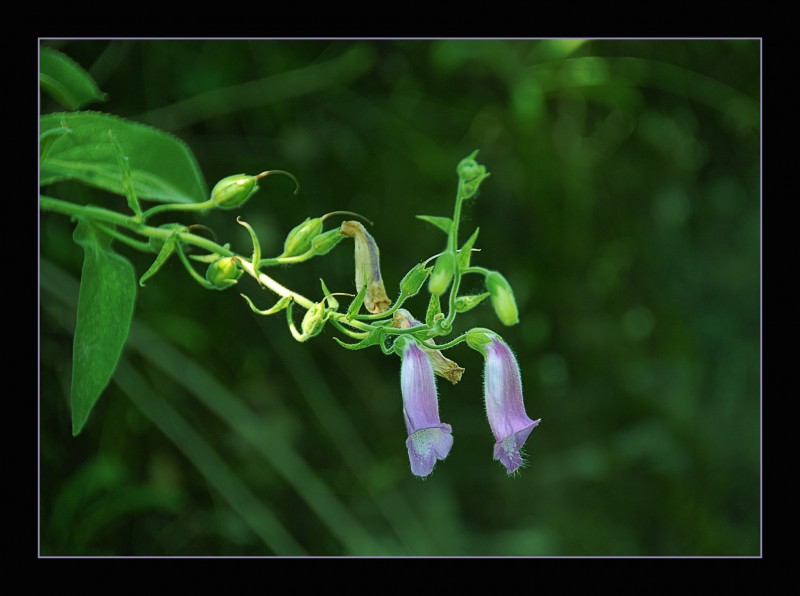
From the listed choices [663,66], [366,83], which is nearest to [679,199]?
[663,66]

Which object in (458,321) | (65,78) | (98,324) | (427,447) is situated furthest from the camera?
(458,321)

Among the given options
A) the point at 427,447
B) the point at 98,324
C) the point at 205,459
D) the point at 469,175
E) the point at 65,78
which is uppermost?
the point at 65,78

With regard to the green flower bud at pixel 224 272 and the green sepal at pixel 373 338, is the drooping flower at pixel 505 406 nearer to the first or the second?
the green sepal at pixel 373 338

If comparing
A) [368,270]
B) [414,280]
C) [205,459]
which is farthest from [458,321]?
[414,280]

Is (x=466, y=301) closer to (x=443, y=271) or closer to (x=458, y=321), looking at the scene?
(x=443, y=271)

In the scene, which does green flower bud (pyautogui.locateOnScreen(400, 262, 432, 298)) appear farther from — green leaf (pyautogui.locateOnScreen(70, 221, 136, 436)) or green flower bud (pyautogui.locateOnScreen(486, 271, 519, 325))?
green leaf (pyautogui.locateOnScreen(70, 221, 136, 436))

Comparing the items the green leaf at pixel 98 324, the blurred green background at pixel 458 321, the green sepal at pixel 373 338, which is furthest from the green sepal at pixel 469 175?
the blurred green background at pixel 458 321

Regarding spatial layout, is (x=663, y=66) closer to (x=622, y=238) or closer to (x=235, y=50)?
(x=622, y=238)
